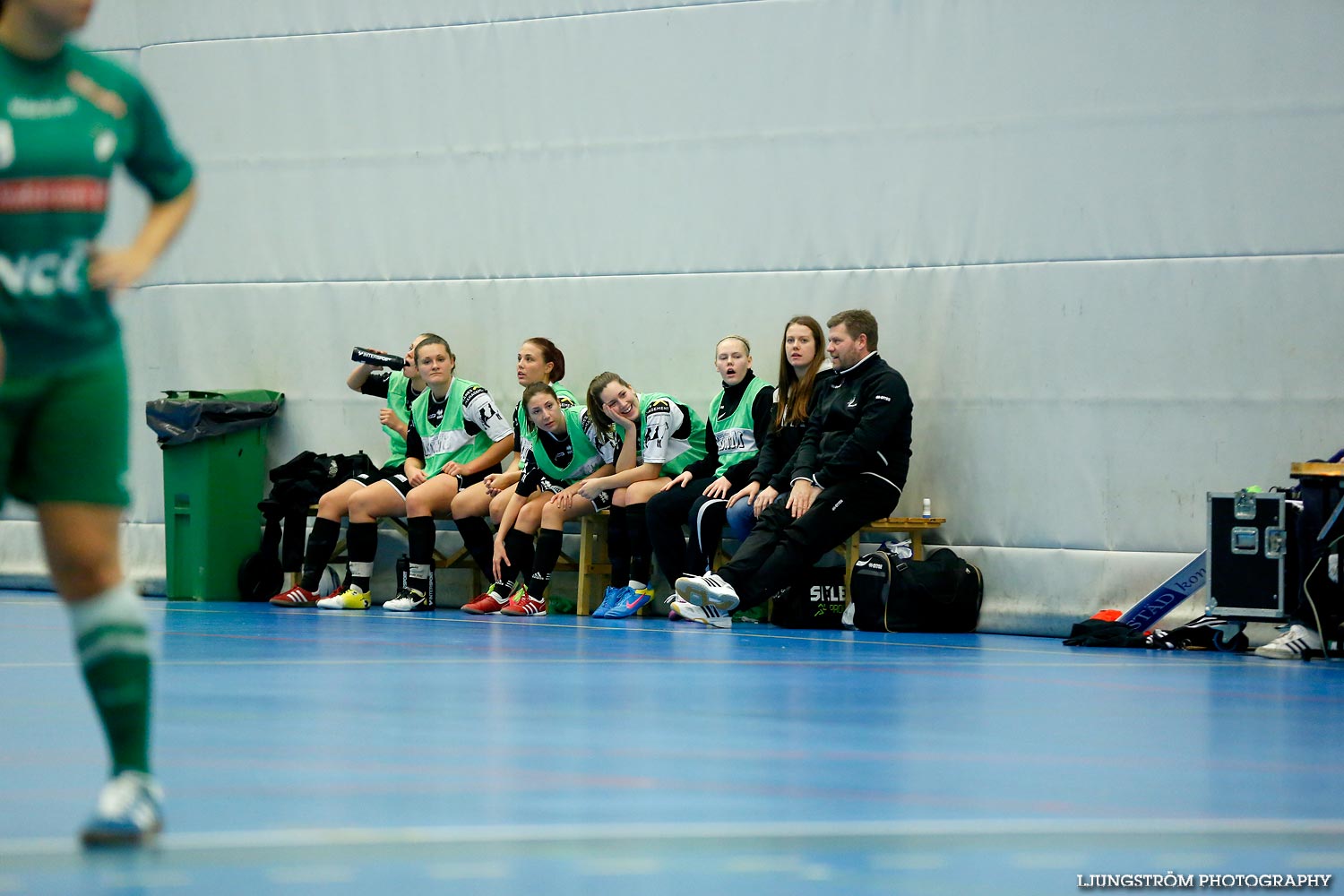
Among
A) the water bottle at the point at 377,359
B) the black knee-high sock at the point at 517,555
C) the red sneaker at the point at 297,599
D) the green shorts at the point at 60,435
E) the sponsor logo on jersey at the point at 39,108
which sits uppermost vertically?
the sponsor logo on jersey at the point at 39,108

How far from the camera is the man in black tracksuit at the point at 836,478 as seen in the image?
855 centimetres

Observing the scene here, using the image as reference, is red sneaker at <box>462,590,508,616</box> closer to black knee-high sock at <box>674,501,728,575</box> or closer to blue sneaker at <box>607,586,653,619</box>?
blue sneaker at <box>607,586,653,619</box>

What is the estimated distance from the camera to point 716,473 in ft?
31.5

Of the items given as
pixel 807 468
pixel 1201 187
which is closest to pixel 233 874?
pixel 807 468

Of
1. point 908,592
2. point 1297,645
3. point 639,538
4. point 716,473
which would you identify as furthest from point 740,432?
point 1297,645

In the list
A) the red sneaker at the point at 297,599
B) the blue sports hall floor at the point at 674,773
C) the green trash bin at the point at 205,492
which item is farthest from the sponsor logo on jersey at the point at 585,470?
the blue sports hall floor at the point at 674,773

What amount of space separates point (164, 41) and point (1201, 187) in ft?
22.4

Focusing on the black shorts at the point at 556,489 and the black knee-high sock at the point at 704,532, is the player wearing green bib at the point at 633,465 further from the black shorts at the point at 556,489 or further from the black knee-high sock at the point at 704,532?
the black knee-high sock at the point at 704,532

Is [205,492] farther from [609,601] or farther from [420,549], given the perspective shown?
[609,601]

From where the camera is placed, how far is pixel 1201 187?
8609mm

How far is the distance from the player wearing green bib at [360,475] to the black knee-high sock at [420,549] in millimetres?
459

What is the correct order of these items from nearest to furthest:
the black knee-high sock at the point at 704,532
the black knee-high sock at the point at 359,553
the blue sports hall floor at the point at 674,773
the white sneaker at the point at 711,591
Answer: the blue sports hall floor at the point at 674,773
the white sneaker at the point at 711,591
the black knee-high sock at the point at 704,532
the black knee-high sock at the point at 359,553

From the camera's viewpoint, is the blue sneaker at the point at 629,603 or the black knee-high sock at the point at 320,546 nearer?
the blue sneaker at the point at 629,603

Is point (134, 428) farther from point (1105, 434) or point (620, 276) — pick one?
point (1105, 434)
